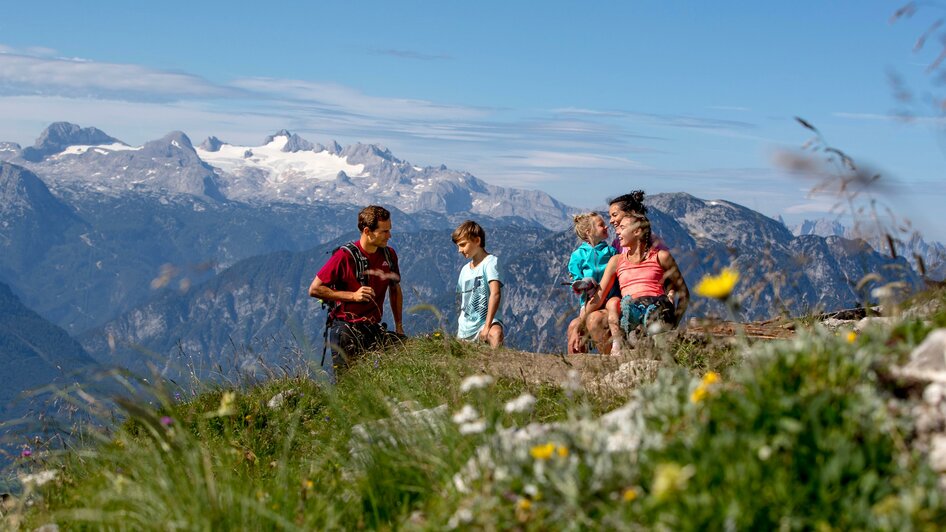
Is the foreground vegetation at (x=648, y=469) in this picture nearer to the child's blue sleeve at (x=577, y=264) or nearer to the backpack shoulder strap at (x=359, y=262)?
the backpack shoulder strap at (x=359, y=262)

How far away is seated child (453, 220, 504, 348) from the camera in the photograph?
457 inches

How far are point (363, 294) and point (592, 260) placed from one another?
3173 mm

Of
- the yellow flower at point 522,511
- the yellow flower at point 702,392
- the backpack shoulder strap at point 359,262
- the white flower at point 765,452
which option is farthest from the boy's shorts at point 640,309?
the white flower at point 765,452

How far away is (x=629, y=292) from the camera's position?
34.8 feet

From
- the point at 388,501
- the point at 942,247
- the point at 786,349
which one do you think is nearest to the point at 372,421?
the point at 388,501

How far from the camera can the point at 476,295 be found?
1202 centimetres

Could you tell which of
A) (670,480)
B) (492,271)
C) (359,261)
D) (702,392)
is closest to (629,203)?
(492,271)

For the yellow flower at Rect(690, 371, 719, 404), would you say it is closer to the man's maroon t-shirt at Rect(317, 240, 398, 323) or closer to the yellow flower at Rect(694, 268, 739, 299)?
the yellow flower at Rect(694, 268, 739, 299)

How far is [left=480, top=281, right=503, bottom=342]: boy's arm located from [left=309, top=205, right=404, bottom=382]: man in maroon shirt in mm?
1231

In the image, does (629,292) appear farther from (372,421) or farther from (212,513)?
(212,513)

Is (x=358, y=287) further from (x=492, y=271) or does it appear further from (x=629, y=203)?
(x=629, y=203)

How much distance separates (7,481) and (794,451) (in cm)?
647

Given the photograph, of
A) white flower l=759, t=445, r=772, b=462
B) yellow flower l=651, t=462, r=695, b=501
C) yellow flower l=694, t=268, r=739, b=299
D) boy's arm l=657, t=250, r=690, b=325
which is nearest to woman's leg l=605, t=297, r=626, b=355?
boy's arm l=657, t=250, r=690, b=325

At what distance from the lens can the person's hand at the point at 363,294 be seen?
35.0ft
